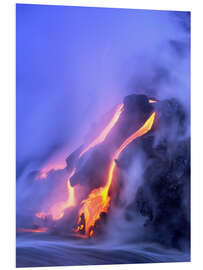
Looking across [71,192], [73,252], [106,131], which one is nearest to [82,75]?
[106,131]

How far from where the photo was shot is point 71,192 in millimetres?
4871

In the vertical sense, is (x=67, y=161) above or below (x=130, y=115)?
below

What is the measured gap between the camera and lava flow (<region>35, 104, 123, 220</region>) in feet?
15.8

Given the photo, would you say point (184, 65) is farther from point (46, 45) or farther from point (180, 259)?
point (180, 259)

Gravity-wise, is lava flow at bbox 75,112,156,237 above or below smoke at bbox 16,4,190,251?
below

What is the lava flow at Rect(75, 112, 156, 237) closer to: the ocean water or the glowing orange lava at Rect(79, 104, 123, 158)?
the ocean water

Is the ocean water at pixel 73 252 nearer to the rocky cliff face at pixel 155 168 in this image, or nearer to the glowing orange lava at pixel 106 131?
the rocky cliff face at pixel 155 168

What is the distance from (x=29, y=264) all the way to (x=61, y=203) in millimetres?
673

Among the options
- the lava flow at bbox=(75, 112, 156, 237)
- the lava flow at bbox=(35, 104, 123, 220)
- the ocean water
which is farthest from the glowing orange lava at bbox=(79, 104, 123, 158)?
the ocean water

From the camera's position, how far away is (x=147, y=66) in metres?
5.05

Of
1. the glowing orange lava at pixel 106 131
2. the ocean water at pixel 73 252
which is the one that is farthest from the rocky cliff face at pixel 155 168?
the ocean water at pixel 73 252

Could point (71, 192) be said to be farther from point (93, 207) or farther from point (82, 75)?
point (82, 75)
